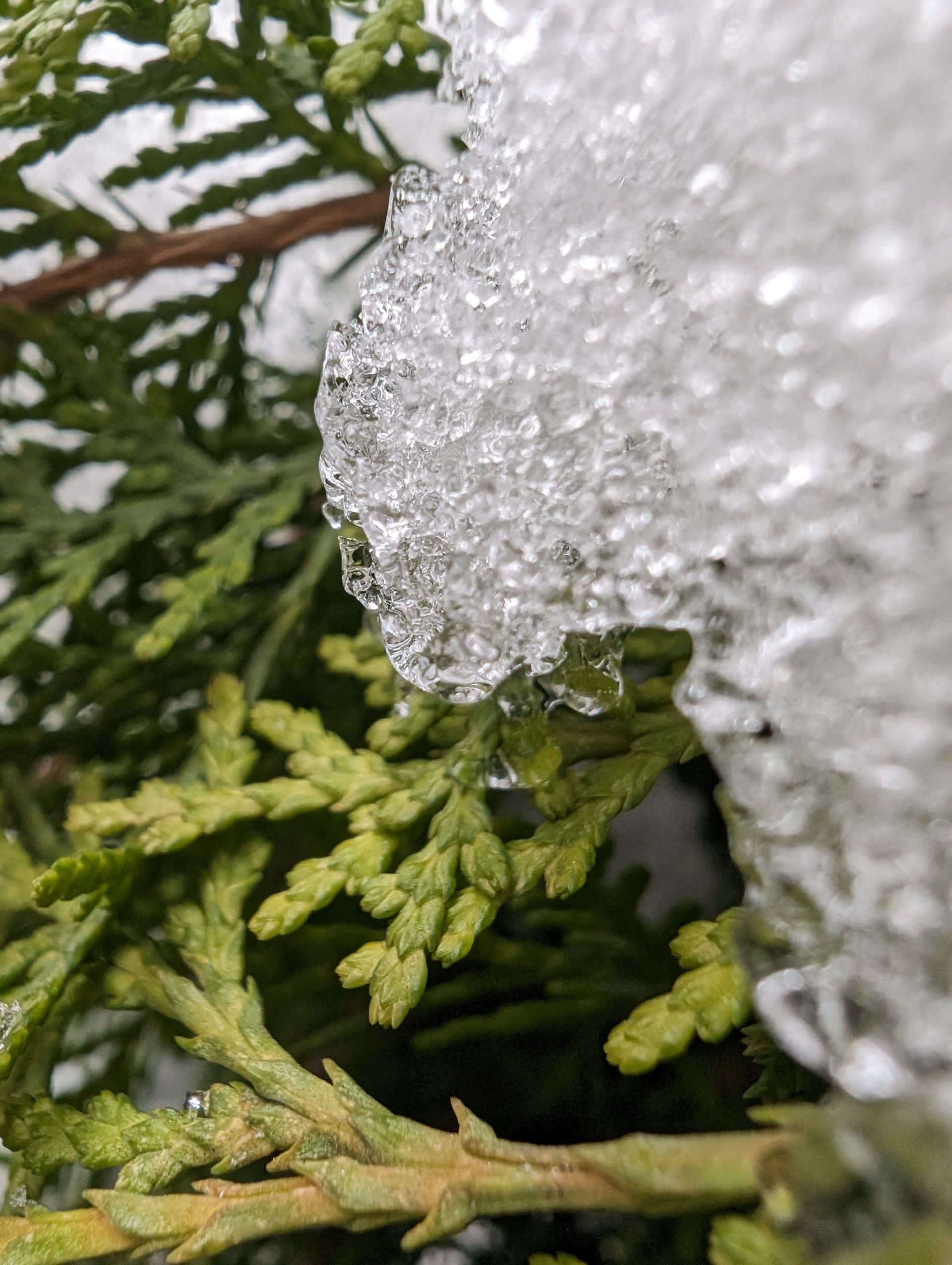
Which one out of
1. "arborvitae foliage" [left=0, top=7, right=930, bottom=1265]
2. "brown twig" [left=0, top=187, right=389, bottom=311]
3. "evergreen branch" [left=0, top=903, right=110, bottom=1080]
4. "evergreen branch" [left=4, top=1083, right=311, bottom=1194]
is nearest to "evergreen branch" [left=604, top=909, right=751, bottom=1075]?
"arborvitae foliage" [left=0, top=7, right=930, bottom=1265]

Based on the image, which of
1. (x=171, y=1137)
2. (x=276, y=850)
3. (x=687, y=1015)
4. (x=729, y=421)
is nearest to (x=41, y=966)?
(x=171, y=1137)

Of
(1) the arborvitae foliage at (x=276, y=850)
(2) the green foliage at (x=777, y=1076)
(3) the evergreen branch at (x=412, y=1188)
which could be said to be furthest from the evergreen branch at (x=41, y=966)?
(2) the green foliage at (x=777, y=1076)

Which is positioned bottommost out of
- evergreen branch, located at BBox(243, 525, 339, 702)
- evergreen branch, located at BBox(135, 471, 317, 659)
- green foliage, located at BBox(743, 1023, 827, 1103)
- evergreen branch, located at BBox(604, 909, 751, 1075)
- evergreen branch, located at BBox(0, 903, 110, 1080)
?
green foliage, located at BBox(743, 1023, 827, 1103)

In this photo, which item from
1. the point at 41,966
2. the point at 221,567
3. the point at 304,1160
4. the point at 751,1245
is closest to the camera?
the point at 751,1245

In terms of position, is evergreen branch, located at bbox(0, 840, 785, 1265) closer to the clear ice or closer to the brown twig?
the clear ice

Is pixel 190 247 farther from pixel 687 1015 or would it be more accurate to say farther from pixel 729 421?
pixel 687 1015

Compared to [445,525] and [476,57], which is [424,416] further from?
[476,57]

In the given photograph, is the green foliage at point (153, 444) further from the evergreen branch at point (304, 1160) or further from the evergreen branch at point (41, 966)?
the evergreen branch at point (304, 1160)
